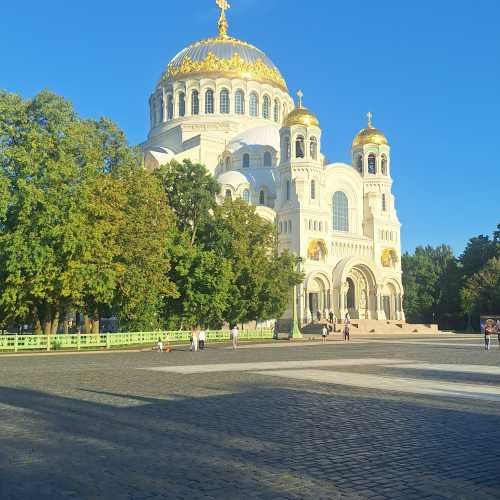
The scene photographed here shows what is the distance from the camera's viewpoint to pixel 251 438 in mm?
7742

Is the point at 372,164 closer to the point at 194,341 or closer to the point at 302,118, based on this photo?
the point at 302,118

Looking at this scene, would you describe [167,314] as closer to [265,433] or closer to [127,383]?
[127,383]

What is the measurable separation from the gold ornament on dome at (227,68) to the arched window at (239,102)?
5.72ft

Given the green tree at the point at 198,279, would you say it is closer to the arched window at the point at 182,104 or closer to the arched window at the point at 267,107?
the arched window at the point at 182,104

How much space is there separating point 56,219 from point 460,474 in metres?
25.7

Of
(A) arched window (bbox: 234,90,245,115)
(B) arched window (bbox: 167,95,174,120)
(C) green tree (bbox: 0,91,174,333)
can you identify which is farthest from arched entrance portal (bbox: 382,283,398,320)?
(C) green tree (bbox: 0,91,174,333)

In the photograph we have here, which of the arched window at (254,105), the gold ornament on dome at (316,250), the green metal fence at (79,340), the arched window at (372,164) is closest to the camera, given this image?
the green metal fence at (79,340)

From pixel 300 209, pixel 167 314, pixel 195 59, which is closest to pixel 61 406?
pixel 167 314

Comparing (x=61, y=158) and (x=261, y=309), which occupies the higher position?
(x=61, y=158)

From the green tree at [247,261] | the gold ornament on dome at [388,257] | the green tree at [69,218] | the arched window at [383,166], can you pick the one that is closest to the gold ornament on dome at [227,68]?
the arched window at [383,166]

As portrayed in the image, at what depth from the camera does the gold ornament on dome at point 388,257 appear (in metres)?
64.0

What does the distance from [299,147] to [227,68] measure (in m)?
15.5

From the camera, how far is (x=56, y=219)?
29000 millimetres

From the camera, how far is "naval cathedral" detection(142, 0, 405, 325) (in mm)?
58938
